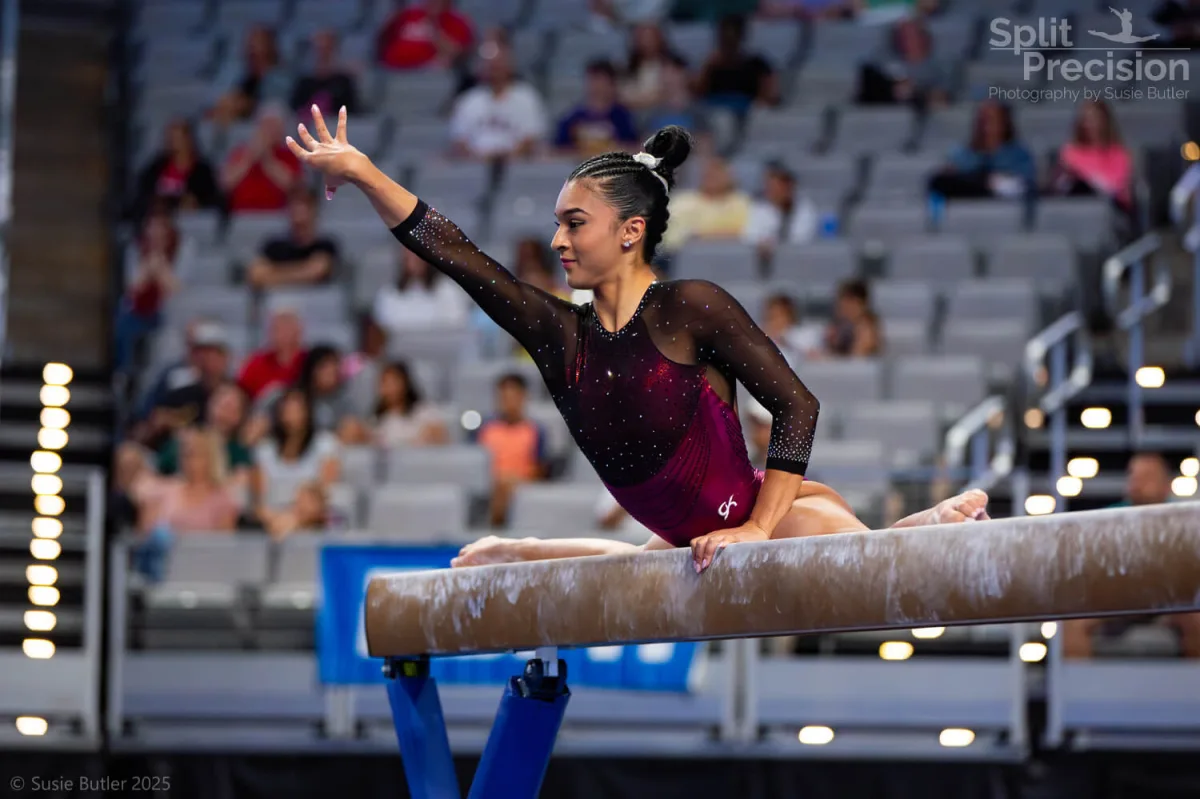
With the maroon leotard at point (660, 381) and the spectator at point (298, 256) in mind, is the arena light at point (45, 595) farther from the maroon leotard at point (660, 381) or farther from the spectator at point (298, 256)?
the maroon leotard at point (660, 381)

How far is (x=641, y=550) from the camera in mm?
3221

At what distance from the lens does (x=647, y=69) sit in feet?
31.8

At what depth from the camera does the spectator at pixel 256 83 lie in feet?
33.4

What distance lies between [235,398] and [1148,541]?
19.1 ft

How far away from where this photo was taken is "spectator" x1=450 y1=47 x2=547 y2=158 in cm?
957

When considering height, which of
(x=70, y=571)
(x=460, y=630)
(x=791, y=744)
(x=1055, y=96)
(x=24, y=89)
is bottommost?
(x=460, y=630)

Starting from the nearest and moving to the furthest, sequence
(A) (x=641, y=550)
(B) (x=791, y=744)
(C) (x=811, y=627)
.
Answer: (C) (x=811, y=627)
(A) (x=641, y=550)
(B) (x=791, y=744)

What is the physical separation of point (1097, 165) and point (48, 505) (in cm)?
510

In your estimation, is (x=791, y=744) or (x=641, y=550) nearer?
(x=641, y=550)

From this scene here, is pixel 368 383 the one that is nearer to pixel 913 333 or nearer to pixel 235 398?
pixel 235 398

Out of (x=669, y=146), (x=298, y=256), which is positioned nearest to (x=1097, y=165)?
(x=298, y=256)

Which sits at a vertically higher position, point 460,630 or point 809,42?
point 809,42

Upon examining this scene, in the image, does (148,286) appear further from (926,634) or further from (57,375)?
(926,634)

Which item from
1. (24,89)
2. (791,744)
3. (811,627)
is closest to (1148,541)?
(811,627)
